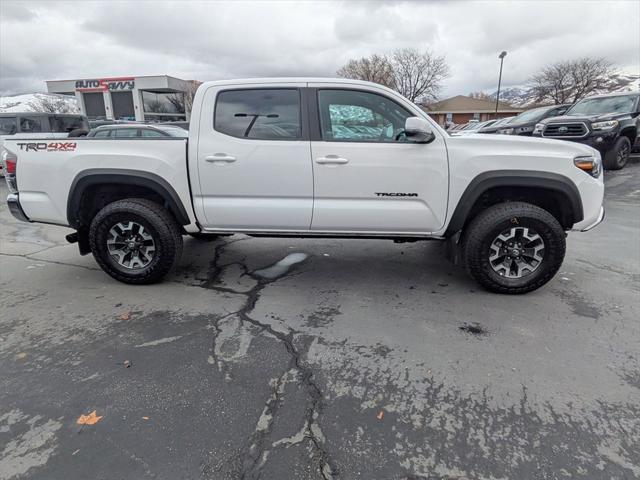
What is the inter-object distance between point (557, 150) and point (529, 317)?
4.86ft

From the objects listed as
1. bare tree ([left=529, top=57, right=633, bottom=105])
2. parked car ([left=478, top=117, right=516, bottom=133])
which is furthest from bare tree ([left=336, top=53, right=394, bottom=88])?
parked car ([left=478, top=117, right=516, bottom=133])

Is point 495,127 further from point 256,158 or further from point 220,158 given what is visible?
point 220,158

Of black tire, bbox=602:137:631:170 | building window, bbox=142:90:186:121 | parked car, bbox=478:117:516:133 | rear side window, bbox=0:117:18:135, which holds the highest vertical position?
building window, bbox=142:90:186:121

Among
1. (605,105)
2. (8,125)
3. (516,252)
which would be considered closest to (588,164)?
(516,252)

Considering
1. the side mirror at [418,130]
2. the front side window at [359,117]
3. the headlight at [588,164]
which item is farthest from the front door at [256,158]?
the headlight at [588,164]

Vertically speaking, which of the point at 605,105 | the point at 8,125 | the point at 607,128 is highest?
the point at 8,125

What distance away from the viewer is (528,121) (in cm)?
1253

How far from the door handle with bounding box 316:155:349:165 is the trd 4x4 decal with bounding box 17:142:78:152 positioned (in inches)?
94.5

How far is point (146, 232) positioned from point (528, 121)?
12.3 metres

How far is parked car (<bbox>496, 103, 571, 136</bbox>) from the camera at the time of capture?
39.1 ft

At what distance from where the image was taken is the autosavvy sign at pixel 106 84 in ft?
124

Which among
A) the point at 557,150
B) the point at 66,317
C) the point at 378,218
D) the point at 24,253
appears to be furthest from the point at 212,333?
the point at 24,253

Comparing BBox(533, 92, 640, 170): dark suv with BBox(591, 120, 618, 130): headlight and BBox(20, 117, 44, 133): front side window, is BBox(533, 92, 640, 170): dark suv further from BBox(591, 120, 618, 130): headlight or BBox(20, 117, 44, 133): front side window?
BBox(20, 117, 44, 133): front side window

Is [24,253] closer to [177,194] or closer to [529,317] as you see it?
[177,194]
